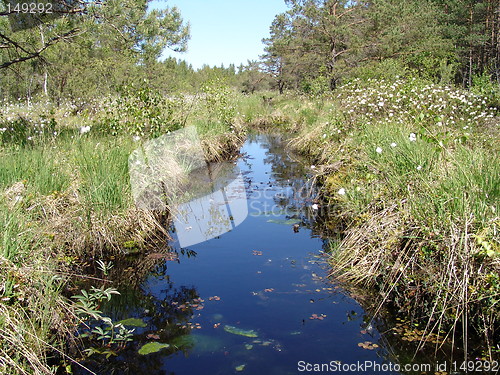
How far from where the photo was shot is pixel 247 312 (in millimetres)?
4160

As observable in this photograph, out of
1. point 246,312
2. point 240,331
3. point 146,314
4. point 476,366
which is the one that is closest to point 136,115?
point 146,314

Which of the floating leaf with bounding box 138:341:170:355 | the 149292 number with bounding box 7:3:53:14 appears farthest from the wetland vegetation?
the 149292 number with bounding box 7:3:53:14

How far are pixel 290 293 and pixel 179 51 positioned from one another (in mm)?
5328

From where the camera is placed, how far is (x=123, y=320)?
3.96 m

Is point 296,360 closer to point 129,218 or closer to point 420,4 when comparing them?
point 129,218

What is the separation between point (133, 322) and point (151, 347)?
481 mm

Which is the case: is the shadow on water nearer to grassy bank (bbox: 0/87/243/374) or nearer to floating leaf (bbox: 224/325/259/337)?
floating leaf (bbox: 224/325/259/337)

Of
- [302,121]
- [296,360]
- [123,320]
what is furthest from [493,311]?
[302,121]

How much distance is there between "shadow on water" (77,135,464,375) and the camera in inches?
134

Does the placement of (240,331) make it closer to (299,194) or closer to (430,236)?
(430,236)

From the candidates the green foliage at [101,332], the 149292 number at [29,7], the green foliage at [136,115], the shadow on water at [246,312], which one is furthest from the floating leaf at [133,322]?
the 149292 number at [29,7]

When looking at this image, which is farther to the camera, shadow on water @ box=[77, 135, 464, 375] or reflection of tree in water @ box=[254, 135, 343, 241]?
reflection of tree in water @ box=[254, 135, 343, 241]

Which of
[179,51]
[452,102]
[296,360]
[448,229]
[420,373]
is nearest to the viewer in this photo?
[420,373]

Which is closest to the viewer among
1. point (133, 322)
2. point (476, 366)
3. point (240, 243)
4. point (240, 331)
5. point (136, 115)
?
point (476, 366)
